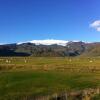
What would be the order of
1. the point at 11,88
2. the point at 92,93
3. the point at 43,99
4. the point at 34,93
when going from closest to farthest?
the point at 43,99
the point at 92,93
the point at 34,93
the point at 11,88

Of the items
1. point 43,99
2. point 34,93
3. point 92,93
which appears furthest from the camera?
point 34,93

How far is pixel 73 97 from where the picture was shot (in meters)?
33.9

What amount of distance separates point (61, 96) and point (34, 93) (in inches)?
291

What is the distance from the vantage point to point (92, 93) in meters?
35.9

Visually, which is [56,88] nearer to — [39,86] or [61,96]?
[39,86]

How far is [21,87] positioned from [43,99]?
14.0 meters

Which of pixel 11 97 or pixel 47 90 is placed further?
pixel 47 90

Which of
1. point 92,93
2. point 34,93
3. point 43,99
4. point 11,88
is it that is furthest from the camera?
point 11,88

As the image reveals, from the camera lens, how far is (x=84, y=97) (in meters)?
33.6

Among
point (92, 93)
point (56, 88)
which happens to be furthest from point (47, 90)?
point (92, 93)

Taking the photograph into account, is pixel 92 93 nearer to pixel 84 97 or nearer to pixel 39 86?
pixel 84 97

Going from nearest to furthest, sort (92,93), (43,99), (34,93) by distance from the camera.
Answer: (43,99)
(92,93)
(34,93)

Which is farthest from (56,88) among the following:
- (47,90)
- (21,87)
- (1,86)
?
(1,86)

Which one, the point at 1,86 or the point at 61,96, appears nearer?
the point at 61,96
